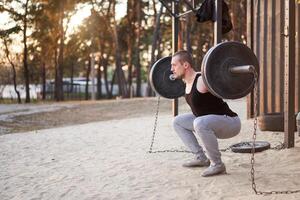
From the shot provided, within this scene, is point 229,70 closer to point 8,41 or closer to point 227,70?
point 227,70

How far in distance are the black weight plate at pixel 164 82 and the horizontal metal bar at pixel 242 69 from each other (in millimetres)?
2003

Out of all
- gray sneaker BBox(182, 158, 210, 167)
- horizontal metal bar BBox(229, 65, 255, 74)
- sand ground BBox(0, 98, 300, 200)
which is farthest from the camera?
gray sneaker BBox(182, 158, 210, 167)

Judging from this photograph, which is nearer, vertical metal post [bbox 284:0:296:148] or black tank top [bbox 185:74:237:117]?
black tank top [bbox 185:74:237:117]

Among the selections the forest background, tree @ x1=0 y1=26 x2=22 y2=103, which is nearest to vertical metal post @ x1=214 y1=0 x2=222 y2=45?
the forest background

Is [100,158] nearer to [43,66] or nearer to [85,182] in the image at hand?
[85,182]

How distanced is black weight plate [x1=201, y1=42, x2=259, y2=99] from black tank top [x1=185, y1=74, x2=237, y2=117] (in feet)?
1.36

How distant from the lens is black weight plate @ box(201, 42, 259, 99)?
464 cm

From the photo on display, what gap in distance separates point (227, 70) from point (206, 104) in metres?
0.53

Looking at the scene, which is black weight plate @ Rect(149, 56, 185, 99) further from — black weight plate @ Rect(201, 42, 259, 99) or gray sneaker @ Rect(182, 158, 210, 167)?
black weight plate @ Rect(201, 42, 259, 99)

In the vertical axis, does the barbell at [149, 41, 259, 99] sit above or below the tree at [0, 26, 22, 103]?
below

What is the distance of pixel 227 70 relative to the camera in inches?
186

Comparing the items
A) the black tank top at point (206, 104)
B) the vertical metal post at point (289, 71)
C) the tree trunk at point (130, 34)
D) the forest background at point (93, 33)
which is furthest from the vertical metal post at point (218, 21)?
the tree trunk at point (130, 34)

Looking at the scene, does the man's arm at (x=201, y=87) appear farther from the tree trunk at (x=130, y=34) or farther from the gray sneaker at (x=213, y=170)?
the tree trunk at (x=130, y=34)

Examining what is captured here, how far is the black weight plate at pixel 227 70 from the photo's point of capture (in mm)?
4645
